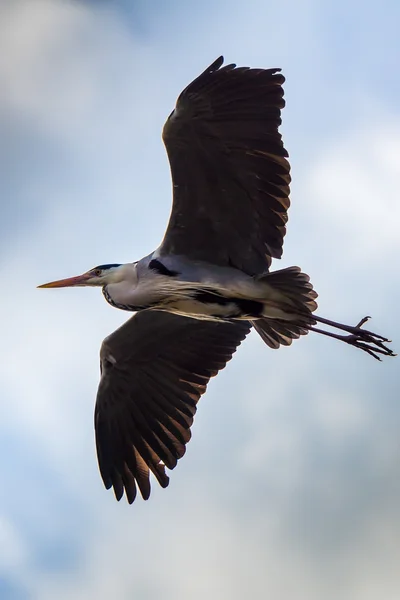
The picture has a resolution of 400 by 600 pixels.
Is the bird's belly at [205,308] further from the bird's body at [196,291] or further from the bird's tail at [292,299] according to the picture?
the bird's tail at [292,299]

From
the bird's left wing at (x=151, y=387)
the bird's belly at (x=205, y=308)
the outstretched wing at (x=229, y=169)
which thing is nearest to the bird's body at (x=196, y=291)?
the bird's belly at (x=205, y=308)

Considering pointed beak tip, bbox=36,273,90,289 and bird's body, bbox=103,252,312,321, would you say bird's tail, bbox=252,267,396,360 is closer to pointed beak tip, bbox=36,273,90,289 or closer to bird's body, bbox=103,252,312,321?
bird's body, bbox=103,252,312,321

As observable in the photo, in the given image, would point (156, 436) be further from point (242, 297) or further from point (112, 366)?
point (242, 297)

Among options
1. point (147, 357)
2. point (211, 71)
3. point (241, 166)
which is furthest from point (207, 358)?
point (211, 71)

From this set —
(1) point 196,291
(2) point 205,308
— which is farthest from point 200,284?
(2) point 205,308

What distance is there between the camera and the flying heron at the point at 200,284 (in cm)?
967

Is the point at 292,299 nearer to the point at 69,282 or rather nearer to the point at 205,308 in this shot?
the point at 205,308

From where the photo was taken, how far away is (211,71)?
9.59 m

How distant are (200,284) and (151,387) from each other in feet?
4.74

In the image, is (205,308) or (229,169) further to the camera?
(205,308)

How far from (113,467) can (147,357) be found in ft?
3.56

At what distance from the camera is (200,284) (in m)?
10.4

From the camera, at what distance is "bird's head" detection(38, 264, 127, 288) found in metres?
10.6

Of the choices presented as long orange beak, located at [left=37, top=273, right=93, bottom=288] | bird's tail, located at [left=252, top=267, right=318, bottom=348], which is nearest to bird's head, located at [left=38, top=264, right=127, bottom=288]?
long orange beak, located at [left=37, top=273, right=93, bottom=288]
